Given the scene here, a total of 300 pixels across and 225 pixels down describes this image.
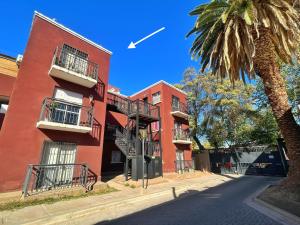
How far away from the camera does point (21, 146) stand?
841cm

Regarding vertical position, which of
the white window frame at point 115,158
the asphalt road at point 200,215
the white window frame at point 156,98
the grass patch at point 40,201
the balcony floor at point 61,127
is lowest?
the asphalt road at point 200,215

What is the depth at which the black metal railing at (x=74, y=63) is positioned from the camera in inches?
419

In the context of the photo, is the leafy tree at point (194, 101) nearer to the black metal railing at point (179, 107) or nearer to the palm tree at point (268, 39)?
the black metal railing at point (179, 107)

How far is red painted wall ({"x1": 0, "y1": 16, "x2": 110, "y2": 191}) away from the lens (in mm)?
8055

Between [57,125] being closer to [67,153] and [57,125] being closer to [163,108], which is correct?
→ [67,153]

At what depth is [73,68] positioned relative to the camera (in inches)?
437

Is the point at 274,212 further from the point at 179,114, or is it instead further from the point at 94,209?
the point at 179,114

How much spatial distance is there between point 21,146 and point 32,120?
144 cm

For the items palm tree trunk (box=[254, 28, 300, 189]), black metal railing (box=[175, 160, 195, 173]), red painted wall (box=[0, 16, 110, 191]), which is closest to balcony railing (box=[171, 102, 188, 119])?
black metal railing (box=[175, 160, 195, 173])

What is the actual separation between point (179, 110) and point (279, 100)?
44.0 ft

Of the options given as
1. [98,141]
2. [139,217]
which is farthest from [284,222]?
[98,141]

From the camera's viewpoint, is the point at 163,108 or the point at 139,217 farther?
the point at 163,108

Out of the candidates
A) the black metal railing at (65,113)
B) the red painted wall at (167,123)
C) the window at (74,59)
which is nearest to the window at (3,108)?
the black metal railing at (65,113)

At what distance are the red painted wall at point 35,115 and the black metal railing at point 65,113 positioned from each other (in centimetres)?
39
